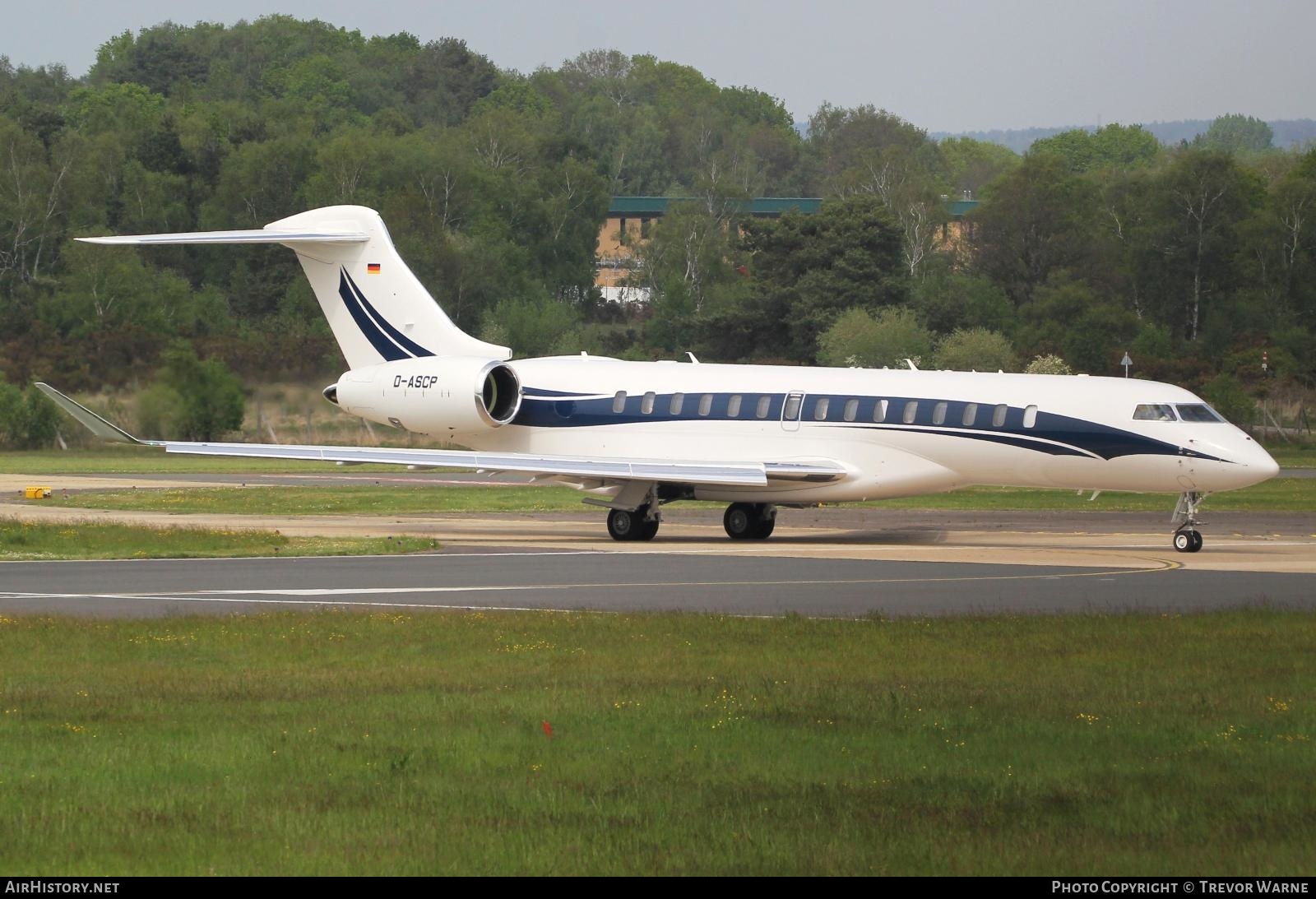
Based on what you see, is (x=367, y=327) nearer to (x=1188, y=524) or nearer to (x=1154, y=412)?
(x=1154, y=412)

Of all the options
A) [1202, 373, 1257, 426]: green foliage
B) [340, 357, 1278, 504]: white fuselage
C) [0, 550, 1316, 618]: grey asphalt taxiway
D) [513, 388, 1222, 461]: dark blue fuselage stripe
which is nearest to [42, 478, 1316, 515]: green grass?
[340, 357, 1278, 504]: white fuselage

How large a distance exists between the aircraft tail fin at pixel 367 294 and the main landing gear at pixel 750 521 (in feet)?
18.2

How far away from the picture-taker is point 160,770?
9883 mm

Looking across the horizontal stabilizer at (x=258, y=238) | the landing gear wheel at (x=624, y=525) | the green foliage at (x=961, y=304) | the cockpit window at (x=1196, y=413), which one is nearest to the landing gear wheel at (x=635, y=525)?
the landing gear wheel at (x=624, y=525)

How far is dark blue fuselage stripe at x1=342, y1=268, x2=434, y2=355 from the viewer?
31.8 m

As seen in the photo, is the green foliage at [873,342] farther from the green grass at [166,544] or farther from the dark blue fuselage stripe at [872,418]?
the green grass at [166,544]

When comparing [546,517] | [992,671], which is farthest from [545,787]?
[546,517]

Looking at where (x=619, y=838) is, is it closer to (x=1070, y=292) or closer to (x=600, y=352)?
(x=600, y=352)

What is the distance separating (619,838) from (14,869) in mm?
2800

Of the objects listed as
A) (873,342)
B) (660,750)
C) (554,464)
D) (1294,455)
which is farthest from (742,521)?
(873,342)

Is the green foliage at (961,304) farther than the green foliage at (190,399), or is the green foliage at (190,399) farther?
the green foliage at (961,304)

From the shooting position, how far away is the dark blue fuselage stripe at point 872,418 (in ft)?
84.5

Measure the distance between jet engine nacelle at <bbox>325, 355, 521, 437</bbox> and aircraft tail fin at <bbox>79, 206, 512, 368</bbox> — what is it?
0.73 metres

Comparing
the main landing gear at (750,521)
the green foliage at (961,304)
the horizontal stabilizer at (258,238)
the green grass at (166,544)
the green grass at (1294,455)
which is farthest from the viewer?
the green foliage at (961,304)
